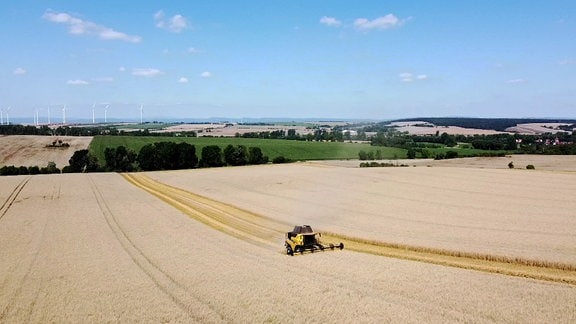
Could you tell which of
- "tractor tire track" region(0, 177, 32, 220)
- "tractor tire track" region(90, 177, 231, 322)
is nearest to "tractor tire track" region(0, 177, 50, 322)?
"tractor tire track" region(90, 177, 231, 322)

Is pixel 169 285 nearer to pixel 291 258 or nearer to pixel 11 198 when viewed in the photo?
pixel 291 258

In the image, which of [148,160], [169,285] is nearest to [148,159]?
[148,160]

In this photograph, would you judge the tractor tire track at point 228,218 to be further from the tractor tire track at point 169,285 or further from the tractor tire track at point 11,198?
the tractor tire track at point 11,198

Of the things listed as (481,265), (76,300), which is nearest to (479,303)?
(481,265)

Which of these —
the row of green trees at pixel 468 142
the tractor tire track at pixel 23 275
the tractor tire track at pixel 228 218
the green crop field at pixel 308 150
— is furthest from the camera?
the green crop field at pixel 308 150

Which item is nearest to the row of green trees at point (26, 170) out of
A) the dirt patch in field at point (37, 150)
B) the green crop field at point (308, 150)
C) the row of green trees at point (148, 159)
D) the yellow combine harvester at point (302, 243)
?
the row of green trees at point (148, 159)

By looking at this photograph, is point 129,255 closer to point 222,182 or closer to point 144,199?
point 144,199
